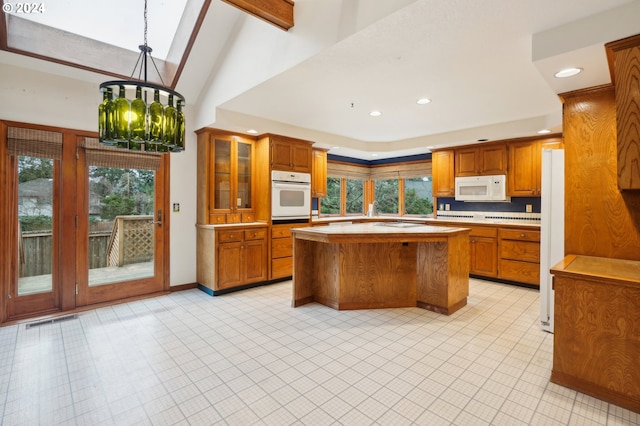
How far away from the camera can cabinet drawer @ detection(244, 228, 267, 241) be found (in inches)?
175

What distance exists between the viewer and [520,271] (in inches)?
179

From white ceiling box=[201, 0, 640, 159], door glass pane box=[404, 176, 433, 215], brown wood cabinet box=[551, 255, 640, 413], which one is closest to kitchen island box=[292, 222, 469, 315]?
brown wood cabinet box=[551, 255, 640, 413]

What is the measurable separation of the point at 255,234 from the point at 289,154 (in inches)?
53.1

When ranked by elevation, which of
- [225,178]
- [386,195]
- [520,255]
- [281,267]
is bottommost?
[281,267]

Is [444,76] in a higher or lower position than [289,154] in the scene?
higher

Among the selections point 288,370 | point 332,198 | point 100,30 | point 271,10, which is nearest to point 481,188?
point 332,198

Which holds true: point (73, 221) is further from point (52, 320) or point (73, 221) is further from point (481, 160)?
point (481, 160)

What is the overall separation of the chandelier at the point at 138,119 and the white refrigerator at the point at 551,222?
135 inches

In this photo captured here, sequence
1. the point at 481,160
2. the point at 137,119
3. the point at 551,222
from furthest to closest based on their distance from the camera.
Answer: the point at 481,160, the point at 551,222, the point at 137,119

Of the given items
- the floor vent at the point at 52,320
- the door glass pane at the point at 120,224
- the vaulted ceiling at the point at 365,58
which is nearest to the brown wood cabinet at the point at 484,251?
the vaulted ceiling at the point at 365,58

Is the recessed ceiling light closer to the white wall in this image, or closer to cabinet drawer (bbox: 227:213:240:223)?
cabinet drawer (bbox: 227:213:240:223)

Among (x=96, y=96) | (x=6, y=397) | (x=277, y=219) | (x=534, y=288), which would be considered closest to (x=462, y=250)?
(x=534, y=288)

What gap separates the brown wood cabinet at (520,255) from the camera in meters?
4.41

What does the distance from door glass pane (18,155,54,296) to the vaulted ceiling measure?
3.56 ft
